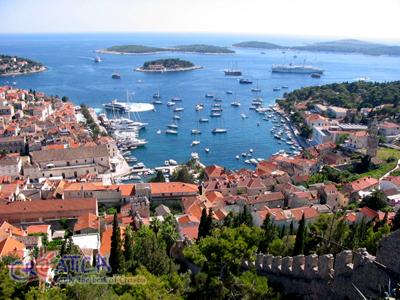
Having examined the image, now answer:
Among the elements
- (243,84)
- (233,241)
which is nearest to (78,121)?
(233,241)

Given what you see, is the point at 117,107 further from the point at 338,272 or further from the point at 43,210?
the point at 338,272

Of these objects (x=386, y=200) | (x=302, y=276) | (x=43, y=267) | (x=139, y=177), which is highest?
→ (x=302, y=276)

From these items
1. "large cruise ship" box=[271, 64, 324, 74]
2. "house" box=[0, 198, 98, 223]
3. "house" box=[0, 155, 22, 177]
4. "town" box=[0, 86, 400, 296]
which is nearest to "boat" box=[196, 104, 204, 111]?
"town" box=[0, 86, 400, 296]

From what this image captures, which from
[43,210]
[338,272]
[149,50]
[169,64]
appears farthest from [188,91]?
[149,50]

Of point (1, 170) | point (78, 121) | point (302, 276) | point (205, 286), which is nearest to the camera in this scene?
point (302, 276)

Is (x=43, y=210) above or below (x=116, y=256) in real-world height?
below

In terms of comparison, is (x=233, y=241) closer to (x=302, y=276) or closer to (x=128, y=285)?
(x=302, y=276)

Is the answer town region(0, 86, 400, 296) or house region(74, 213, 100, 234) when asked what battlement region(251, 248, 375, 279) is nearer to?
town region(0, 86, 400, 296)

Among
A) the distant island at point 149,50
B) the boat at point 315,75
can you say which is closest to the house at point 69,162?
the boat at point 315,75
